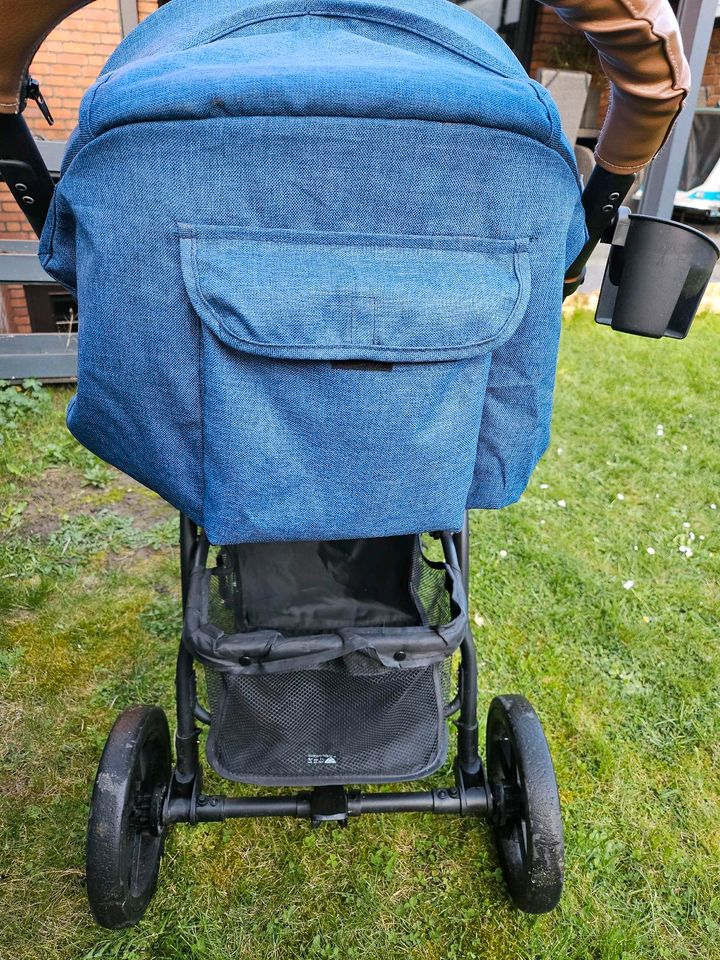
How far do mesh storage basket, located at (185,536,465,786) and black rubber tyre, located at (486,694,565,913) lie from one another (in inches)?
8.0

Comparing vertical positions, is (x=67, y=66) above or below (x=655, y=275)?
below

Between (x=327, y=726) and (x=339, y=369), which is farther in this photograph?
(x=327, y=726)

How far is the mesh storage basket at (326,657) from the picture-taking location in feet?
4.27

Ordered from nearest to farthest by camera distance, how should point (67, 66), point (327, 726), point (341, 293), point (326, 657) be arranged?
1. point (341, 293)
2. point (326, 657)
3. point (327, 726)
4. point (67, 66)

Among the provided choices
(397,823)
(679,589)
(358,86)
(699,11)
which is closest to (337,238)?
(358,86)

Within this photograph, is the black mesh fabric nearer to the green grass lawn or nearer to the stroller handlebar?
the green grass lawn

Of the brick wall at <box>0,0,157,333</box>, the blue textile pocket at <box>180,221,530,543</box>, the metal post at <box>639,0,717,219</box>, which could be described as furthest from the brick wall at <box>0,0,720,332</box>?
the blue textile pocket at <box>180,221,530,543</box>

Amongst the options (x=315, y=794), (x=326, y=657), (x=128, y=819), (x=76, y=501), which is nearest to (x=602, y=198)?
(x=326, y=657)

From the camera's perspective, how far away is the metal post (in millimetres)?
5617

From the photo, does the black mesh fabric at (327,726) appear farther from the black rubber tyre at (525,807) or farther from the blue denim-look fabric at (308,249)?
the blue denim-look fabric at (308,249)

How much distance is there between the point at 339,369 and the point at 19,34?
643 mm

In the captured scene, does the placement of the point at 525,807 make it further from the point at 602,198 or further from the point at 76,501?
the point at 76,501

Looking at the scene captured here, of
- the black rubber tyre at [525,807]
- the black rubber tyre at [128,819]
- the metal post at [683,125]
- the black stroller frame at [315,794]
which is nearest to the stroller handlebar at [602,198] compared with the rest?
the black stroller frame at [315,794]

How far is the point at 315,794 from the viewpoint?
154cm
